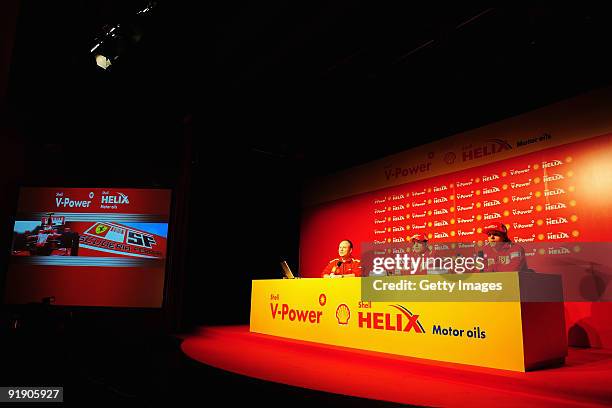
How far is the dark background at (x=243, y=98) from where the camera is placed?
369 centimetres

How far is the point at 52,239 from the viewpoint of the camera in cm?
577

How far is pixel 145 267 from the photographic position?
5859mm

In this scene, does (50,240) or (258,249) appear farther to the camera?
(258,249)

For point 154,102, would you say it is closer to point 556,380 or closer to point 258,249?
point 258,249

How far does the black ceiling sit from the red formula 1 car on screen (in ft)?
4.73

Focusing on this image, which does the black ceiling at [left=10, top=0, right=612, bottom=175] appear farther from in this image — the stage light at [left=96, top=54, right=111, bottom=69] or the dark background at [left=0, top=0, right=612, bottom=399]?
the stage light at [left=96, top=54, right=111, bottom=69]

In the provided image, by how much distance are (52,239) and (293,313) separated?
4.12m

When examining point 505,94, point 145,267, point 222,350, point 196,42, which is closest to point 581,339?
point 505,94

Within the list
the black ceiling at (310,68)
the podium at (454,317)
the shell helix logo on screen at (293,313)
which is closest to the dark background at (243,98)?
the black ceiling at (310,68)

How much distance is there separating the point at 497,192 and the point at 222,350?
11.8 feet

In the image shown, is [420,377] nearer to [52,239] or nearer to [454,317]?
[454,317]

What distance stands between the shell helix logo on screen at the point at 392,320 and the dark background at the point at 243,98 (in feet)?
5.69

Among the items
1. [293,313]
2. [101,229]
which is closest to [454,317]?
[293,313]

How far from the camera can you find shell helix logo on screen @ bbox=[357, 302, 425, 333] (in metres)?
2.82
